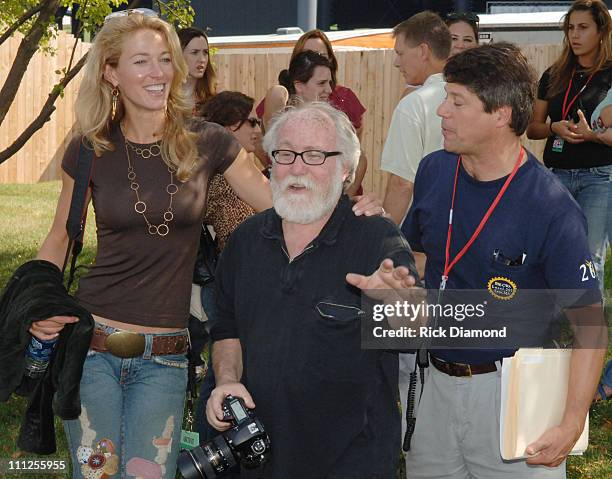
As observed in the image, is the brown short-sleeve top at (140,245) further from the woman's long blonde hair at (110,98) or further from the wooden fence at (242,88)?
the wooden fence at (242,88)

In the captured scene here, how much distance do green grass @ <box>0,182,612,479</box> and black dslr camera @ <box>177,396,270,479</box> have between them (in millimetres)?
1911

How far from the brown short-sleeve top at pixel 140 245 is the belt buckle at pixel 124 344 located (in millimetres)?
73

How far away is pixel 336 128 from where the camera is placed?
3.66 metres

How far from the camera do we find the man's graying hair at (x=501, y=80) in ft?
Answer: 12.2

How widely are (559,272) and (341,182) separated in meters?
0.85

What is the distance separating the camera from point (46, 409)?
400 cm

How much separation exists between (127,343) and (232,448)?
814 millimetres

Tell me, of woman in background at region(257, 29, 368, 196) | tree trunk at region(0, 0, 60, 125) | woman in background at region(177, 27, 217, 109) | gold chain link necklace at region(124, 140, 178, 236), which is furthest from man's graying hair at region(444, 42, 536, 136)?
tree trunk at region(0, 0, 60, 125)

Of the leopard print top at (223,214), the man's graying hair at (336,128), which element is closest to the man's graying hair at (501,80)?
the man's graying hair at (336,128)

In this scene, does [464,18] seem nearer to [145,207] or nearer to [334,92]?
[334,92]

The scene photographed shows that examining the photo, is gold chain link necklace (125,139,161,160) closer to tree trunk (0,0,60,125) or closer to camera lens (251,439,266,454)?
camera lens (251,439,266,454)

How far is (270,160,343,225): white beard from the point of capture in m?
3.56

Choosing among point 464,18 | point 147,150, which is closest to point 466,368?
point 147,150

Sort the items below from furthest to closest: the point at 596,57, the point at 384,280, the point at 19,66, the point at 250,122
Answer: the point at 19,66, the point at 596,57, the point at 250,122, the point at 384,280
